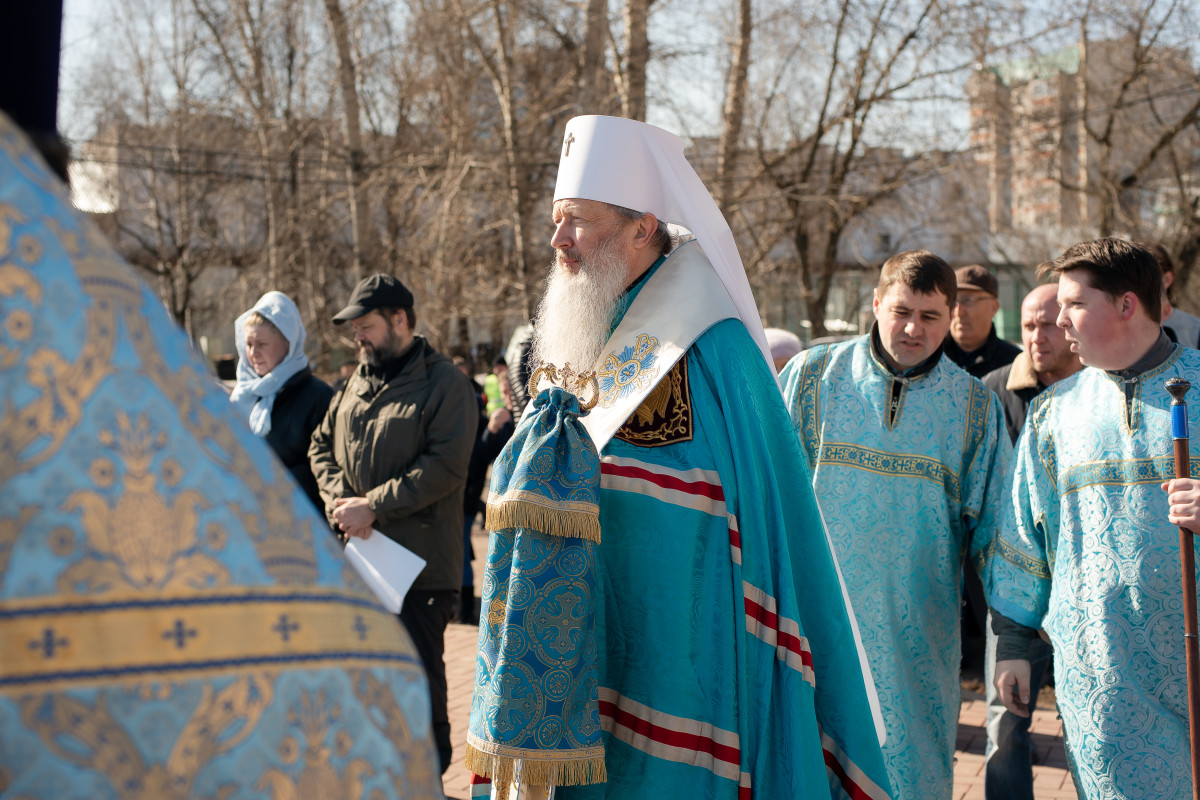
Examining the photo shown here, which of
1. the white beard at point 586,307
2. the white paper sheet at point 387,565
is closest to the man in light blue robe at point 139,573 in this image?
the white beard at point 586,307

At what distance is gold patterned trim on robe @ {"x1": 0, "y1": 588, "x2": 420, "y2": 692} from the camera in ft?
2.66

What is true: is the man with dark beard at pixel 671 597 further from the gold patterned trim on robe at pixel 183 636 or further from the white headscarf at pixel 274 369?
the white headscarf at pixel 274 369

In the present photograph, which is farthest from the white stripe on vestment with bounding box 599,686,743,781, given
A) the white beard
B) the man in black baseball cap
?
the man in black baseball cap

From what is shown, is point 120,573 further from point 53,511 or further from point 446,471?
point 446,471

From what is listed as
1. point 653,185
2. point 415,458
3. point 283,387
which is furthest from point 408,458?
point 653,185

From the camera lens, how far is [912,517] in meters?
3.77

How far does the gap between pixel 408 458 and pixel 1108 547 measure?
2839 mm

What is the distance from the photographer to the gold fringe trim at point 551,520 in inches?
100

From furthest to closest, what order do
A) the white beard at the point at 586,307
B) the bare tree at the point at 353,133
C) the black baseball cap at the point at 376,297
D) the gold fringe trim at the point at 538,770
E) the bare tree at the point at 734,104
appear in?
the bare tree at the point at 353,133 → the bare tree at the point at 734,104 → the black baseball cap at the point at 376,297 → the white beard at the point at 586,307 → the gold fringe trim at the point at 538,770

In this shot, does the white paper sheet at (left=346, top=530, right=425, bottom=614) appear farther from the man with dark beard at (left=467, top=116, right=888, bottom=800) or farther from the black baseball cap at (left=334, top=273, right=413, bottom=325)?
the man with dark beard at (left=467, top=116, right=888, bottom=800)

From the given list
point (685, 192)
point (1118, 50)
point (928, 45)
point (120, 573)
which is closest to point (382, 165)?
point (928, 45)

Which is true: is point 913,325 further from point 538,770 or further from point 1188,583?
point 538,770

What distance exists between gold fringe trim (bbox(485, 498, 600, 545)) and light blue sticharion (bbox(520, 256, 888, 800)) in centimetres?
22

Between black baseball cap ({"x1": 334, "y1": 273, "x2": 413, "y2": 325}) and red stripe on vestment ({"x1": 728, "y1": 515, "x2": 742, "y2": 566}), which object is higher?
black baseball cap ({"x1": 334, "y1": 273, "x2": 413, "y2": 325})
